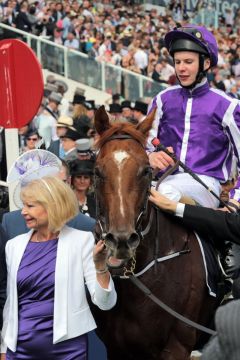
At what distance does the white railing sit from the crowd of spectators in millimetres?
222

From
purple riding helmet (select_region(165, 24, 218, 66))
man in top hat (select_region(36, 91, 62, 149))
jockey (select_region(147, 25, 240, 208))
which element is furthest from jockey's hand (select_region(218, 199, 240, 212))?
man in top hat (select_region(36, 91, 62, 149))

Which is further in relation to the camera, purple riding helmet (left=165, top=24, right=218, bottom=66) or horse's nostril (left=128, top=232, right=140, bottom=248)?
purple riding helmet (left=165, top=24, right=218, bottom=66)

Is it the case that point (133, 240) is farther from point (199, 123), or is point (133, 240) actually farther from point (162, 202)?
point (199, 123)

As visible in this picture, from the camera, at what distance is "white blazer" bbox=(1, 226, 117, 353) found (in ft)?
17.2

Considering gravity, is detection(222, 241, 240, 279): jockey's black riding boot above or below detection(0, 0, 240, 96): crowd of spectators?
above

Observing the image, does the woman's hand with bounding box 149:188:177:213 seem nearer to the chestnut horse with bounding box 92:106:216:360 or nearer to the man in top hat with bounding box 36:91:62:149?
the chestnut horse with bounding box 92:106:216:360

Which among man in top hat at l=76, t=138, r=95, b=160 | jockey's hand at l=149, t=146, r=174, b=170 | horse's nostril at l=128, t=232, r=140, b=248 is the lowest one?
man in top hat at l=76, t=138, r=95, b=160

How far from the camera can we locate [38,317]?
17.4 ft

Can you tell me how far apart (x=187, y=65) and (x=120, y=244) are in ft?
6.06

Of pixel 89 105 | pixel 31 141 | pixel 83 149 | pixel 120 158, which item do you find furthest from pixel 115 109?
pixel 120 158

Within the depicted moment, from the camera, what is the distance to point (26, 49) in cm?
795

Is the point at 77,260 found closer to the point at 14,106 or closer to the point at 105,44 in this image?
the point at 14,106

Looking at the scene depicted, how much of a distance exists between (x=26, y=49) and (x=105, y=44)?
1961 centimetres

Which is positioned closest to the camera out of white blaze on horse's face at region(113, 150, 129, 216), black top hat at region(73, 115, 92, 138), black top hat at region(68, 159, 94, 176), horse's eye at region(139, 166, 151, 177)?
white blaze on horse's face at region(113, 150, 129, 216)
